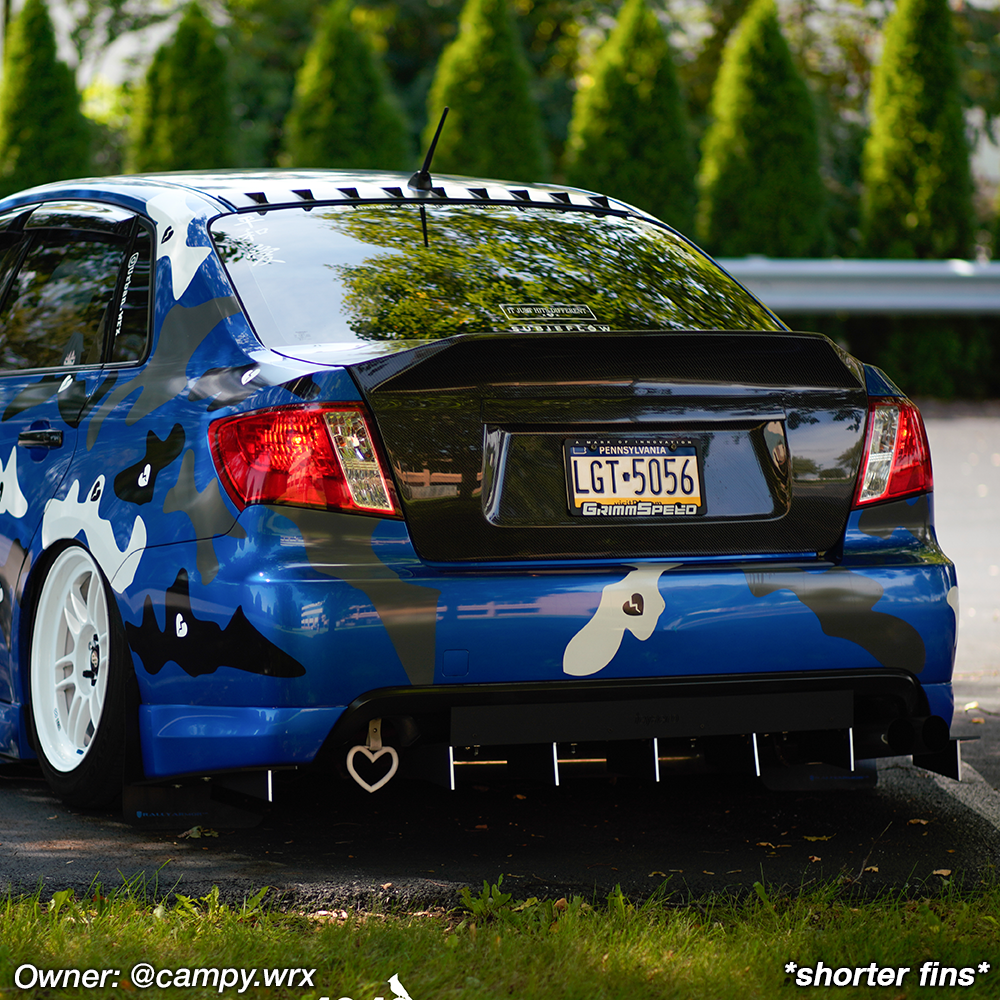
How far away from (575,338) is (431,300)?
483mm

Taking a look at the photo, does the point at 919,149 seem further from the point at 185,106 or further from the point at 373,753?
the point at 373,753

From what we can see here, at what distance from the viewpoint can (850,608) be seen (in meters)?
3.79

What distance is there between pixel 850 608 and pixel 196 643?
5.08 ft

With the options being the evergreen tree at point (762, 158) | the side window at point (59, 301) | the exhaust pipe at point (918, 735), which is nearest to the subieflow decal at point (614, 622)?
the exhaust pipe at point (918, 735)

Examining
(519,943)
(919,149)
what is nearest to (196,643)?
(519,943)

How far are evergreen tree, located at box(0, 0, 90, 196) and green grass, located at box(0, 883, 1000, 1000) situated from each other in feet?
60.2

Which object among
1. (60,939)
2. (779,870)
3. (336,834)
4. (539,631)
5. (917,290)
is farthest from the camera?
(917,290)

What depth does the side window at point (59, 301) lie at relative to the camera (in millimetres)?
4500

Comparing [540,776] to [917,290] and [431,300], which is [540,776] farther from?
[917,290]

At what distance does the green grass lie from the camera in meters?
3.00

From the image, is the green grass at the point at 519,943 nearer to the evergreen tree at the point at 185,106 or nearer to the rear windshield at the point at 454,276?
the rear windshield at the point at 454,276

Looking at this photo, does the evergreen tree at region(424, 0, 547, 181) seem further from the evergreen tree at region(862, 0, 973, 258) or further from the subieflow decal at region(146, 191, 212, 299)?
the subieflow decal at region(146, 191, 212, 299)

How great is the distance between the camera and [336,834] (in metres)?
4.17

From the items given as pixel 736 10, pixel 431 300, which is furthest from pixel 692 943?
pixel 736 10
